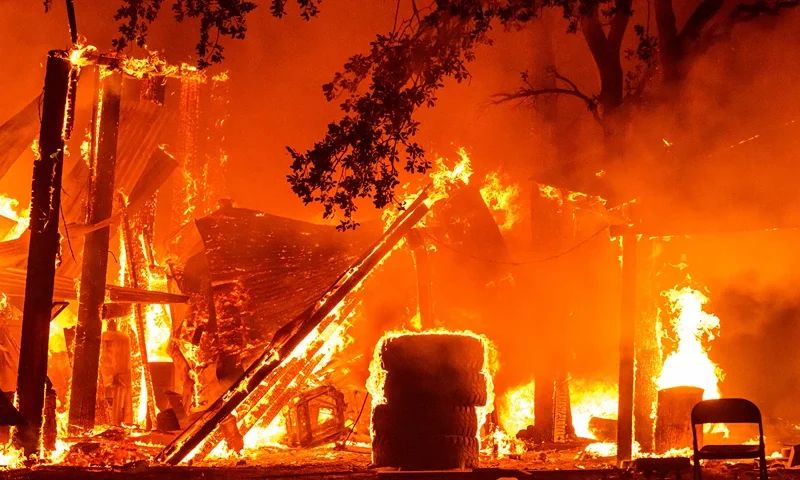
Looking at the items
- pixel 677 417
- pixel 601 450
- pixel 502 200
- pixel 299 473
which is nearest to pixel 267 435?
pixel 601 450

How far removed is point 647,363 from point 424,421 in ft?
22.9

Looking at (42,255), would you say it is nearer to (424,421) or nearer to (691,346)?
(424,421)

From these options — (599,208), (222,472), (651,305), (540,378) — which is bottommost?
(222,472)

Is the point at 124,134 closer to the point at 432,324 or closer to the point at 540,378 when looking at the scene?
the point at 432,324

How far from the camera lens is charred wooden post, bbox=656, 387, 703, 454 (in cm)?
1354

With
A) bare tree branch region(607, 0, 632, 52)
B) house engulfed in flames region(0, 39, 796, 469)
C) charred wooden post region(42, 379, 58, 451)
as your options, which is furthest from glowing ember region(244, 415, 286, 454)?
bare tree branch region(607, 0, 632, 52)

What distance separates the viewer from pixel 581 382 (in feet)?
64.0

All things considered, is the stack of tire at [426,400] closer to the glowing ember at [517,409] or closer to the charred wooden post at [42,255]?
the charred wooden post at [42,255]

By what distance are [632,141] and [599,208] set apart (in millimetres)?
4161

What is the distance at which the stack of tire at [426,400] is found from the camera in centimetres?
854

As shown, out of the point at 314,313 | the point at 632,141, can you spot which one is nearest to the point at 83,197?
the point at 314,313

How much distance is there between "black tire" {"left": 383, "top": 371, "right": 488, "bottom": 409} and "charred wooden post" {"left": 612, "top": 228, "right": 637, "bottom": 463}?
4.94 meters

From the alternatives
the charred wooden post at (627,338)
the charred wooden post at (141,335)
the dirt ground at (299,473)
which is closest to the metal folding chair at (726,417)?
the dirt ground at (299,473)

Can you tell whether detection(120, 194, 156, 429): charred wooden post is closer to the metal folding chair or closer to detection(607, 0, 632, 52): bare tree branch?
detection(607, 0, 632, 52): bare tree branch
